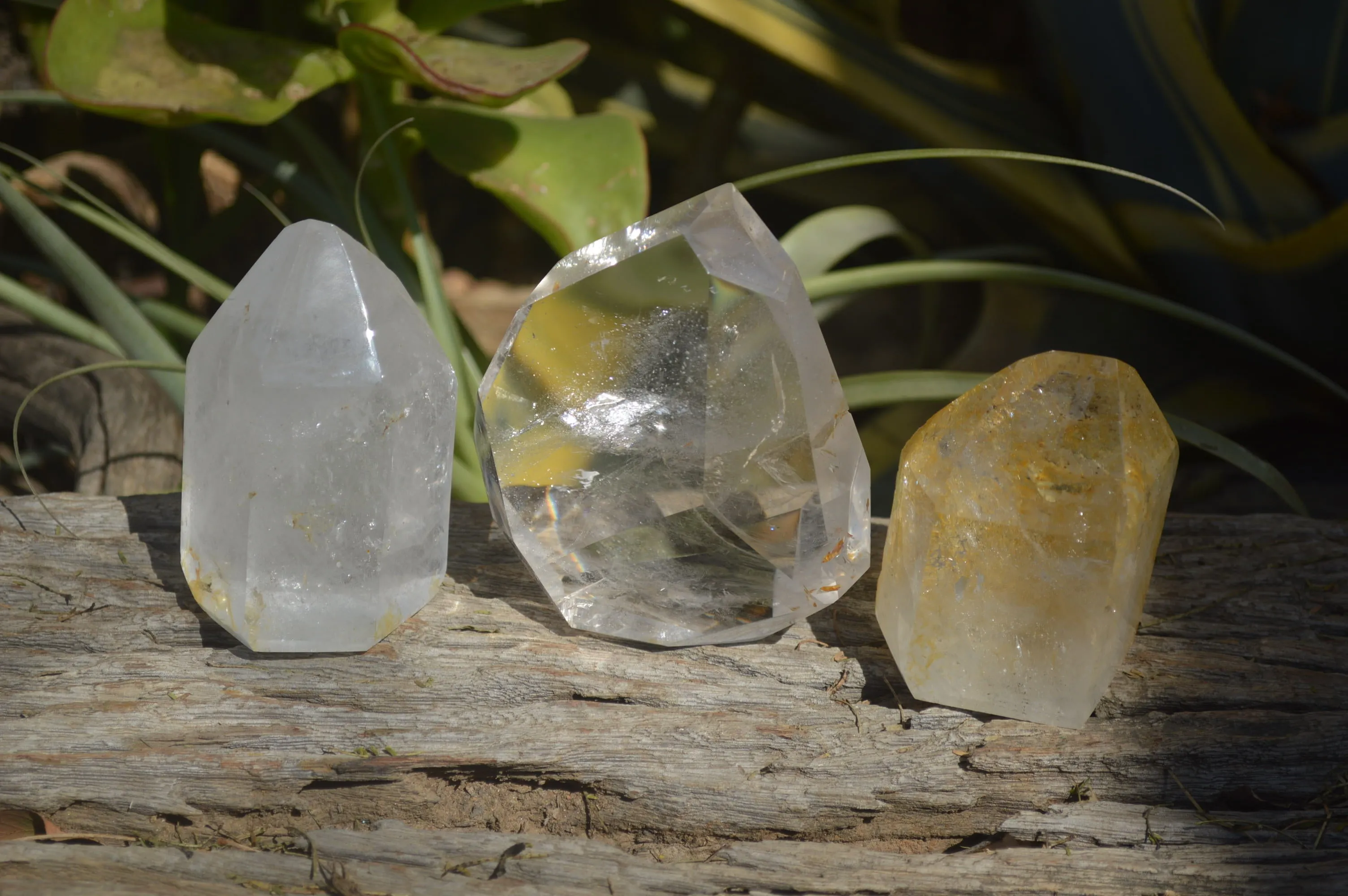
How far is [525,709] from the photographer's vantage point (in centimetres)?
87

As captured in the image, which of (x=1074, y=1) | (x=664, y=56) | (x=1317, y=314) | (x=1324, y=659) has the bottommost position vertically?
(x=1324, y=659)

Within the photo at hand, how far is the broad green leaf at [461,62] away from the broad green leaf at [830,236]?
40cm

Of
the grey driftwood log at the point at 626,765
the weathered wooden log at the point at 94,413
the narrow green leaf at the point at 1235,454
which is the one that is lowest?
the weathered wooden log at the point at 94,413

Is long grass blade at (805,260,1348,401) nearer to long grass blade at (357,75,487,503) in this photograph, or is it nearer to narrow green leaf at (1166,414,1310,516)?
narrow green leaf at (1166,414,1310,516)

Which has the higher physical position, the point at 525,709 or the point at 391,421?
the point at 391,421

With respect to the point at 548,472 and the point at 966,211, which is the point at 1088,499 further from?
the point at 966,211

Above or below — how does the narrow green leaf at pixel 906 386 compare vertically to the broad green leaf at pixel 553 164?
below

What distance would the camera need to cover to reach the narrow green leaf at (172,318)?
1.41 meters

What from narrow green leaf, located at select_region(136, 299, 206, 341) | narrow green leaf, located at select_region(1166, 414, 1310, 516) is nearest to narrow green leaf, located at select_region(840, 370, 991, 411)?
narrow green leaf, located at select_region(1166, 414, 1310, 516)

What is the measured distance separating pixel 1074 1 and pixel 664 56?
Answer: 75 cm

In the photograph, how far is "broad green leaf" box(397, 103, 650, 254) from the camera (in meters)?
1.26

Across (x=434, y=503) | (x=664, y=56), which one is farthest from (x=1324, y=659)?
(x=664, y=56)

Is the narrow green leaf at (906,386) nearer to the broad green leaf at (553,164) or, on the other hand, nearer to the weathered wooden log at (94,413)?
the broad green leaf at (553,164)

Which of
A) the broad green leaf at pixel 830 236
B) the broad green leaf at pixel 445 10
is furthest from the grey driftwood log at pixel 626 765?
the broad green leaf at pixel 445 10
